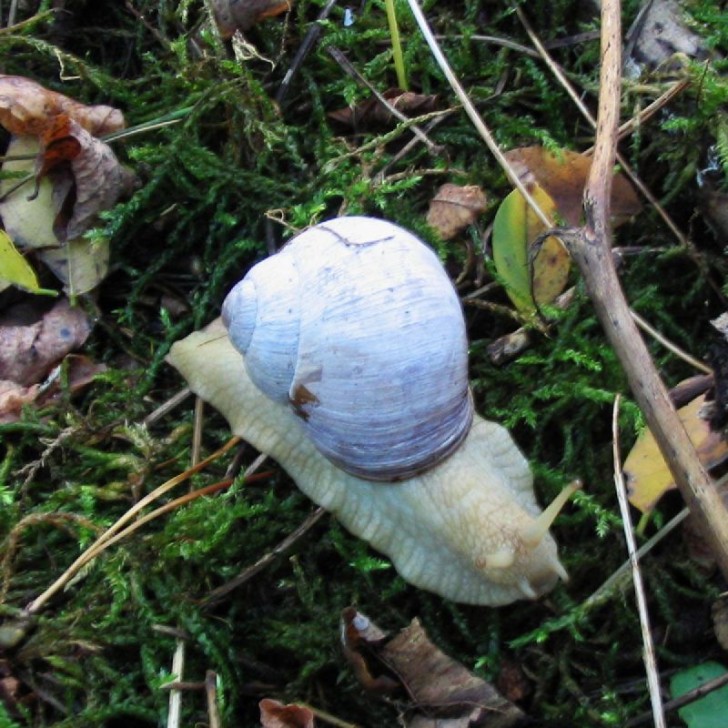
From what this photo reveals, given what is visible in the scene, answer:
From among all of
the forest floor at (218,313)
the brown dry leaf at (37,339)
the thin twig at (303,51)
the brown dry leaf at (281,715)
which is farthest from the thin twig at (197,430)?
the thin twig at (303,51)

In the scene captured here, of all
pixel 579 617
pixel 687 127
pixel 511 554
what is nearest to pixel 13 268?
pixel 511 554

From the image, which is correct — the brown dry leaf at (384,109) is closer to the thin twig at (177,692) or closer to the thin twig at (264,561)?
the thin twig at (264,561)

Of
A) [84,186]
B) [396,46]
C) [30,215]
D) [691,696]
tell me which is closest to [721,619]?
[691,696]

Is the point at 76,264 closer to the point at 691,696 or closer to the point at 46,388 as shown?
the point at 46,388

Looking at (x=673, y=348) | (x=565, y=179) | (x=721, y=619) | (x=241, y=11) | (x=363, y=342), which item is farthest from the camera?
(x=241, y=11)

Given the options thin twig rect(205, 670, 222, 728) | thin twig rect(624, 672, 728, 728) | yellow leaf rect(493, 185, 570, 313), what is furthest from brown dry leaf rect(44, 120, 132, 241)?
thin twig rect(624, 672, 728, 728)
